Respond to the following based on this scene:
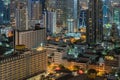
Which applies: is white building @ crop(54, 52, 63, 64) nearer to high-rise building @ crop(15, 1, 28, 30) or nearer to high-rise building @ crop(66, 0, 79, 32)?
high-rise building @ crop(15, 1, 28, 30)

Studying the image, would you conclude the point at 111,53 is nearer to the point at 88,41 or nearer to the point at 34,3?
the point at 88,41

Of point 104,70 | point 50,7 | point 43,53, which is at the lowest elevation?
point 104,70

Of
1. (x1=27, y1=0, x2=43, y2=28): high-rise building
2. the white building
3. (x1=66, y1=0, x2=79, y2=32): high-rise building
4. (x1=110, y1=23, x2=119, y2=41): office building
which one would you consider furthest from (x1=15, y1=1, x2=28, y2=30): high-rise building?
the white building

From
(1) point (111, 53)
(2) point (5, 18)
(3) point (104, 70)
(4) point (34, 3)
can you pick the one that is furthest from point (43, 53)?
(4) point (34, 3)

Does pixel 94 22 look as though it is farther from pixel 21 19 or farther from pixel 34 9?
pixel 34 9

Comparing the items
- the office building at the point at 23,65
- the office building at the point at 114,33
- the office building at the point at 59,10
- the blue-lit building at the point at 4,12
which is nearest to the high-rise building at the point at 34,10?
the office building at the point at 59,10

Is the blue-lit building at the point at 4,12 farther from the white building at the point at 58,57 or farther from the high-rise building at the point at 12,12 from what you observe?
the white building at the point at 58,57

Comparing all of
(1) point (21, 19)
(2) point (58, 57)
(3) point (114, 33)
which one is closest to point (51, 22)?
(1) point (21, 19)

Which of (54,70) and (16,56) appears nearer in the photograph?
(16,56)
